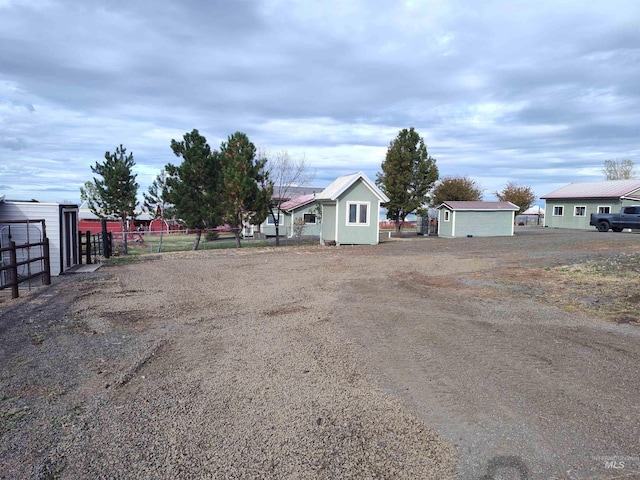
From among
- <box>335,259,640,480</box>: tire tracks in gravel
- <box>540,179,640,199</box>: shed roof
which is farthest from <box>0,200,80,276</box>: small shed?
<box>540,179,640,199</box>: shed roof

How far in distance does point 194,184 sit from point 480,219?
66.0 feet

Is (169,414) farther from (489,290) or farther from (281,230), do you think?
(281,230)

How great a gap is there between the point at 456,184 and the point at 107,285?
35.7m

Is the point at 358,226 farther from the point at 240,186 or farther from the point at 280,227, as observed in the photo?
the point at 280,227

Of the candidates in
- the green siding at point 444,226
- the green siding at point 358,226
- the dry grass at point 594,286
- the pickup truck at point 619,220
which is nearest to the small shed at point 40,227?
the dry grass at point 594,286

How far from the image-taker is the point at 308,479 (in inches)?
113

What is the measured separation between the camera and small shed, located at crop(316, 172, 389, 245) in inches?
948

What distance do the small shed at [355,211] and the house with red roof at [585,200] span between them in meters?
21.5

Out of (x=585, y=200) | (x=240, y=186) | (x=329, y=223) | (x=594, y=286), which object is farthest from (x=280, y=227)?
(x=594, y=286)

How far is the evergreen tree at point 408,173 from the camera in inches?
1305

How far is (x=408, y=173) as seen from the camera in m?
33.0

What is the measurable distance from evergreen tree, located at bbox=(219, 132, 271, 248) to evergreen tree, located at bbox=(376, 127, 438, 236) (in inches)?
496

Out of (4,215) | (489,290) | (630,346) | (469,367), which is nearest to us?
(469,367)

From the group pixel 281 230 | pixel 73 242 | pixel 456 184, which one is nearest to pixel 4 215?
pixel 73 242
